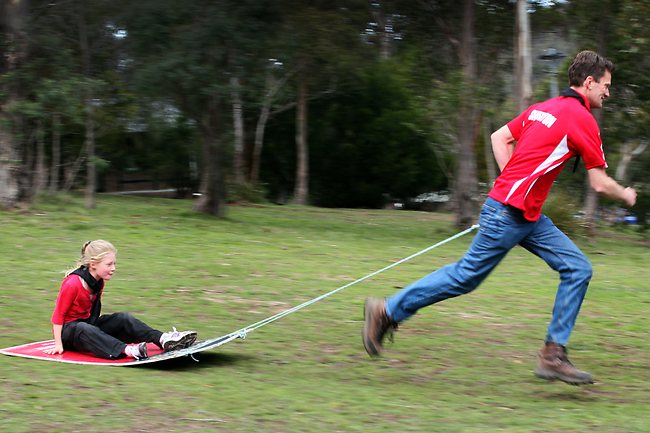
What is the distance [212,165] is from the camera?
18.6 m

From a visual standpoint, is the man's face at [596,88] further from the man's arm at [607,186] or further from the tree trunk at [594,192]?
the tree trunk at [594,192]

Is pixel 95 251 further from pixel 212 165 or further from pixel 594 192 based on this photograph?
pixel 594 192

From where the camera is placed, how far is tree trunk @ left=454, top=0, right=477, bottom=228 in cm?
1766

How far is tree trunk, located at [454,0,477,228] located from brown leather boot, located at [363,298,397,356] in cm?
1148

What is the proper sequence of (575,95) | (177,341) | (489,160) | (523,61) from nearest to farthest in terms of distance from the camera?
(575,95) → (177,341) → (523,61) → (489,160)

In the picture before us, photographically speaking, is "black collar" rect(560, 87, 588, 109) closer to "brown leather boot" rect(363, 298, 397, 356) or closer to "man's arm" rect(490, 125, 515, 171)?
"man's arm" rect(490, 125, 515, 171)

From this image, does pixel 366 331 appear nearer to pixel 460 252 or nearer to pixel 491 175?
pixel 460 252

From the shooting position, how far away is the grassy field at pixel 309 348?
5117 mm

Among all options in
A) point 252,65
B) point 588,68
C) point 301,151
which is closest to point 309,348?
point 588,68

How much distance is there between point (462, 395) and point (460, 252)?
28.5ft

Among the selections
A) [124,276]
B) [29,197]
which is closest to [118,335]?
[124,276]

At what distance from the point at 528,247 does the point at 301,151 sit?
2227 cm

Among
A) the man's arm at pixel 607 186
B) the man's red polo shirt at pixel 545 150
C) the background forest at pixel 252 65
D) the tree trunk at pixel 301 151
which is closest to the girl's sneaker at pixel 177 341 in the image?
the man's red polo shirt at pixel 545 150

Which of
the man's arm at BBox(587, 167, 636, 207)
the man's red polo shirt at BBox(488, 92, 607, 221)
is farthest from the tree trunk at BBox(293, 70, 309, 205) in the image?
the man's arm at BBox(587, 167, 636, 207)
